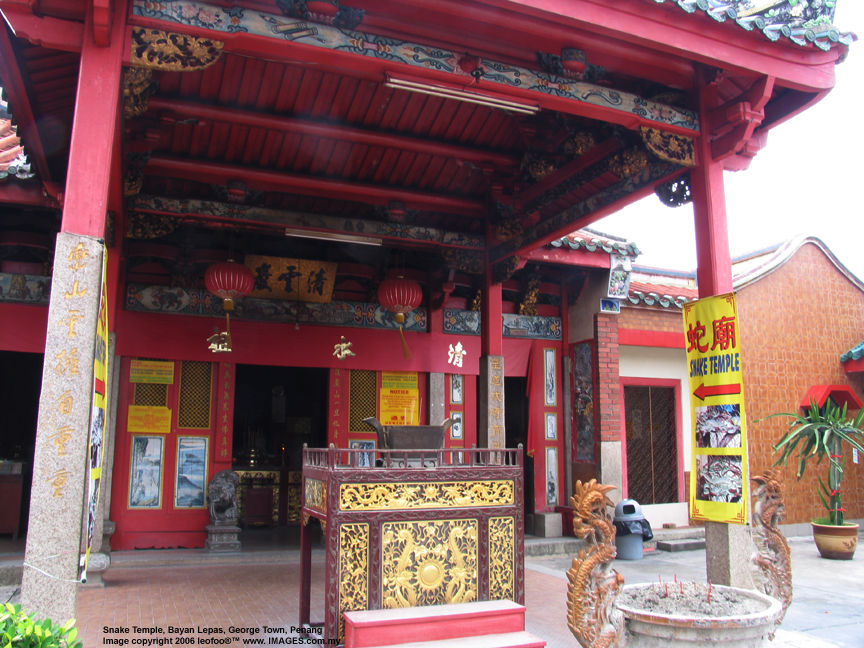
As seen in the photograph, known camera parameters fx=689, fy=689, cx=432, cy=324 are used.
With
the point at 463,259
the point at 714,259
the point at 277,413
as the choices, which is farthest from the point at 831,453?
the point at 277,413

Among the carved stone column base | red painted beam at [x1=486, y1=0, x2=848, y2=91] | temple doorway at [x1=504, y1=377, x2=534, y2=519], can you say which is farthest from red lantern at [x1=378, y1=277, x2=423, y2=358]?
red painted beam at [x1=486, y1=0, x2=848, y2=91]

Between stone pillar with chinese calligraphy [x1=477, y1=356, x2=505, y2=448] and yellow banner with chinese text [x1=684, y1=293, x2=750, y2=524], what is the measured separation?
2.99 metres

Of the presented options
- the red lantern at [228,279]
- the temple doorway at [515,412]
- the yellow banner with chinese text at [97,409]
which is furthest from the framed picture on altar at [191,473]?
the temple doorway at [515,412]

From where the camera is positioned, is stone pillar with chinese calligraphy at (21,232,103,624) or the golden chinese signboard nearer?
stone pillar with chinese calligraphy at (21,232,103,624)

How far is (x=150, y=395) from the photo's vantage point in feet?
26.2

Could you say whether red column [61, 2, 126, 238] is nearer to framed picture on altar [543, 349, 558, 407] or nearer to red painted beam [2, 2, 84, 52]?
red painted beam [2, 2, 84, 52]

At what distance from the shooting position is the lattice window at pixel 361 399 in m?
8.74

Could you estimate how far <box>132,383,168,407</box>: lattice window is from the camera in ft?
26.0

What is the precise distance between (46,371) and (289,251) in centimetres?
516

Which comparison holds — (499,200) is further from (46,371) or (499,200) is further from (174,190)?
(46,371)

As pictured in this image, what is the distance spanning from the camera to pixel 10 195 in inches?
259

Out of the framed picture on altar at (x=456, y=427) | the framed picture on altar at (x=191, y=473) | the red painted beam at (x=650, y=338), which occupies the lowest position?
the framed picture on altar at (x=191, y=473)

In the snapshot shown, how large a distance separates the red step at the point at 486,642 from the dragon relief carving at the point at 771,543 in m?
1.47

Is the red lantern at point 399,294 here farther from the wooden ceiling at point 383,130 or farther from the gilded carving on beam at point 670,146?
the gilded carving on beam at point 670,146
